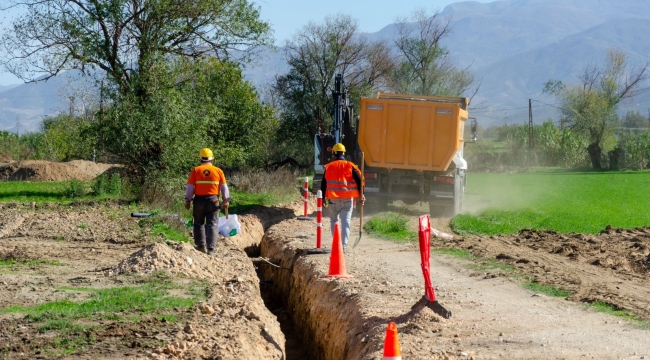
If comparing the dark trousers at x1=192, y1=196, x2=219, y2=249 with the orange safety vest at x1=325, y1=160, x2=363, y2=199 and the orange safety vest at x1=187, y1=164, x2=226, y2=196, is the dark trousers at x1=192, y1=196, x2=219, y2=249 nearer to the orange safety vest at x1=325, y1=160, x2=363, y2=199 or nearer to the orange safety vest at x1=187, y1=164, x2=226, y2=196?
the orange safety vest at x1=187, y1=164, x2=226, y2=196

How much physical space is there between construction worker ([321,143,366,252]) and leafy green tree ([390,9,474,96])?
4105 cm

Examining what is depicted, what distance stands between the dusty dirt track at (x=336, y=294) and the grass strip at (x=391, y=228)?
75cm

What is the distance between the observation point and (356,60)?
1953 inches

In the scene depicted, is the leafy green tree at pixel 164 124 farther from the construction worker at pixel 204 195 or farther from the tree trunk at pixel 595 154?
the tree trunk at pixel 595 154

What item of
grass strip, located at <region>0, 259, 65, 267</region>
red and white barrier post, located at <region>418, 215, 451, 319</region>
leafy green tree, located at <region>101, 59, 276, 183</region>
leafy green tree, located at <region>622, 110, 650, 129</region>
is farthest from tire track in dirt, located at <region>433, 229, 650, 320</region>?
leafy green tree, located at <region>622, 110, 650, 129</region>

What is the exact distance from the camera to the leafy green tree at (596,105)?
70.7 meters

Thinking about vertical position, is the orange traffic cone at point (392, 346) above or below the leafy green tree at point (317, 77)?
below

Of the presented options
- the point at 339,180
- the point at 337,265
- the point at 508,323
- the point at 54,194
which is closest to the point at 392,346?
the point at 508,323

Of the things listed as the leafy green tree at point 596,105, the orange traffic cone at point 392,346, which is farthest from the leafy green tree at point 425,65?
the orange traffic cone at point 392,346

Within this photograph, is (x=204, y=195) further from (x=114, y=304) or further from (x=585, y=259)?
(x=585, y=259)

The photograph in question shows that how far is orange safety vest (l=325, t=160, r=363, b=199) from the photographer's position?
43.8 feet

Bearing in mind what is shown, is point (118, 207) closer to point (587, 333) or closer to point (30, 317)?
point (30, 317)

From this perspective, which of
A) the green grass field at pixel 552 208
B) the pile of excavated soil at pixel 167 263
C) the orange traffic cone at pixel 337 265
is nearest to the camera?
the pile of excavated soil at pixel 167 263

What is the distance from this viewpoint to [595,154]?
6550 cm
